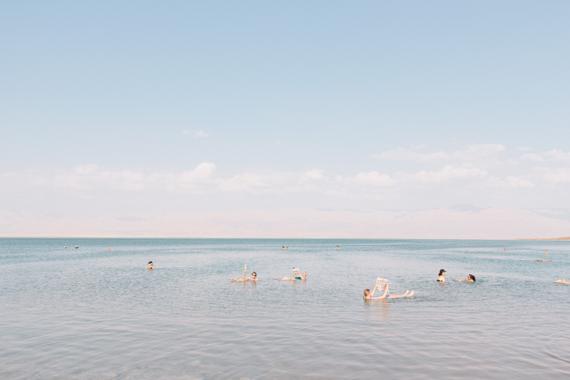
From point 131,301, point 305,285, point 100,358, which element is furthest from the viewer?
point 305,285

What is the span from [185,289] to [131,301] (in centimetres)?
1014

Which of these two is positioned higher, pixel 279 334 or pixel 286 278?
pixel 286 278

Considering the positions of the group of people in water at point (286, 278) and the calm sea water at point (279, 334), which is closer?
the calm sea water at point (279, 334)

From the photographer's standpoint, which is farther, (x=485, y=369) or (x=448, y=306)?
(x=448, y=306)

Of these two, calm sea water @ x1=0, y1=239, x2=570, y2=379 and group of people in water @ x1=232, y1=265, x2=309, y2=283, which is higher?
group of people in water @ x1=232, y1=265, x2=309, y2=283

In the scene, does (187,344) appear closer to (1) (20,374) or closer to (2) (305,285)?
(1) (20,374)

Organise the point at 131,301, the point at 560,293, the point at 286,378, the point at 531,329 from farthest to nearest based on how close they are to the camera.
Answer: the point at 560,293, the point at 131,301, the point at 531,329, the point at 286,378

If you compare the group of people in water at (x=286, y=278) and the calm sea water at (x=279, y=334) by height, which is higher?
the group of people in water at (x=286, y=278)

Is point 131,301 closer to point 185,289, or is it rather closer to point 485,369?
point 185,289

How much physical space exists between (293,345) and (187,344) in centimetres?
581

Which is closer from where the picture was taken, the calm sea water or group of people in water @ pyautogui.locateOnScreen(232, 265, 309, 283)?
the calm sea water

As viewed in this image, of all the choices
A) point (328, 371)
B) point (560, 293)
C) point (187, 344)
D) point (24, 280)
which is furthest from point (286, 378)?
point (24, 280)

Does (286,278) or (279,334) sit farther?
(286,278)

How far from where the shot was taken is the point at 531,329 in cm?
2895
